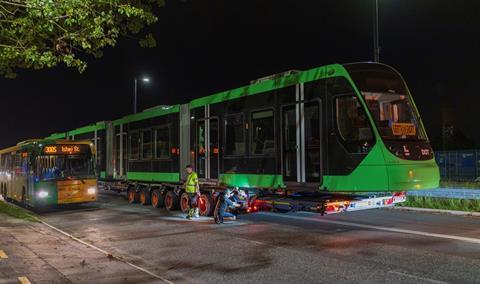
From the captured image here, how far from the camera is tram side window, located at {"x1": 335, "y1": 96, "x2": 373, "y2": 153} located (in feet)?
32.7

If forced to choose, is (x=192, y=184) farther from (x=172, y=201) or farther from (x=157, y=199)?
(x=157, y=199)

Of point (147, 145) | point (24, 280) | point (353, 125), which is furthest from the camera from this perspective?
point (147, 145)

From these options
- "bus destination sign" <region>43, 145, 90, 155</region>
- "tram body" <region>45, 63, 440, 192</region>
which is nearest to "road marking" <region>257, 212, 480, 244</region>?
"tram body" <region>45, 63, 440, 192</region>

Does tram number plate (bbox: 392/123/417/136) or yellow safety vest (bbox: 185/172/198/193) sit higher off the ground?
tram number plate (bbox: 392/123/417/136)

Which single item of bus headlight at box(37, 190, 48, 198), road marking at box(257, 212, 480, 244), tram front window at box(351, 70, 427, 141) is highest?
tram front window at box(351, 70, 427, 141)

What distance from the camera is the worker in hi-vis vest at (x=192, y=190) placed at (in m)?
15.0

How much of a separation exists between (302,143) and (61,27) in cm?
576

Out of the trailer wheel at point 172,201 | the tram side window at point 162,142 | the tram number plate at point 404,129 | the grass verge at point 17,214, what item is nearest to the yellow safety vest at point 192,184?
the trailer wheel at point 172,201

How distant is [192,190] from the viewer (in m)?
15.0

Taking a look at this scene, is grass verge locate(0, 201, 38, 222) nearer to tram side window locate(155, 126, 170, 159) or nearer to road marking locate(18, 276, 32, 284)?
tram side window locate(155, 126, 170, 159)

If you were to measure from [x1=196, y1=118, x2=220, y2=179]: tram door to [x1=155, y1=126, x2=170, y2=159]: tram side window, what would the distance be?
7.34 ft

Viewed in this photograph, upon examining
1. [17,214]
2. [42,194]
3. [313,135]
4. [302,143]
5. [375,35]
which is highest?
[375,35]

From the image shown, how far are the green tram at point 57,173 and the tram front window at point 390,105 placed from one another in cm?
1265

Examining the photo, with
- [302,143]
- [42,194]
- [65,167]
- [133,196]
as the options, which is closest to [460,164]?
[133,196]
